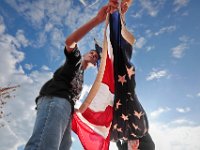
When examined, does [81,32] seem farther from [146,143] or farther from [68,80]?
[146,143]

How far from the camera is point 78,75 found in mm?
3416

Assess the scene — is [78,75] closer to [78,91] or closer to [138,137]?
[78,91]

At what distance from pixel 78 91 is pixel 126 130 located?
0.86m

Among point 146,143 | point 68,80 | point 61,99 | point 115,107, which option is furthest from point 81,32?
point 146,143

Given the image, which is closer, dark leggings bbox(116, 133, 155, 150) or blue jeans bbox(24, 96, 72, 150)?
blue jeans bbox(24, 96, 72, 150)

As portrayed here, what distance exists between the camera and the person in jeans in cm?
250

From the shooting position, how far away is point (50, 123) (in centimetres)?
258

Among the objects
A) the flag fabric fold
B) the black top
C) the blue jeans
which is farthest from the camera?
the flag fabric fold

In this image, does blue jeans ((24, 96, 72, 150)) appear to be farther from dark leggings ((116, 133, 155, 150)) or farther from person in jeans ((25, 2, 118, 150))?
dark leggings ((116, 133, 155, 150))

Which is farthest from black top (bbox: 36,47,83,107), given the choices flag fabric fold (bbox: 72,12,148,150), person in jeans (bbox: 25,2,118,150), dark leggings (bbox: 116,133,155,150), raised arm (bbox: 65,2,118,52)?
dark leggings (bbox: 116,133,155,150)

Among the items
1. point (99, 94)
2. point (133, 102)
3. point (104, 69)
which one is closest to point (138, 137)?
point (133, 102)

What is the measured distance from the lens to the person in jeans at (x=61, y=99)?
2.50 m

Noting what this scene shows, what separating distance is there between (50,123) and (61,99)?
1.27 feet

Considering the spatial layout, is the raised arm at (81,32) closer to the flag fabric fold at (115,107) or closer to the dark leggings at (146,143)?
the flag fabric fold at (115,107)
